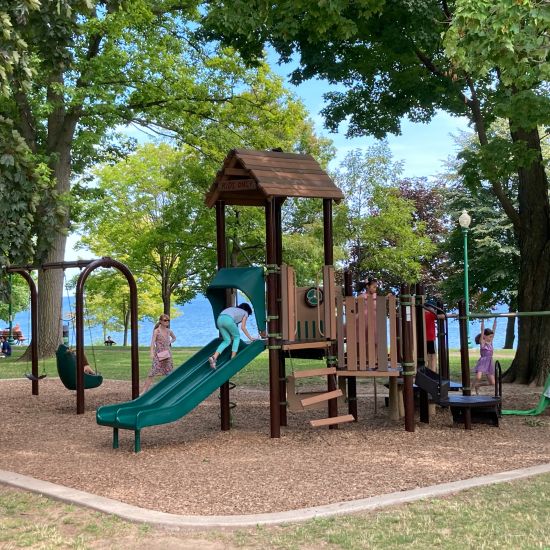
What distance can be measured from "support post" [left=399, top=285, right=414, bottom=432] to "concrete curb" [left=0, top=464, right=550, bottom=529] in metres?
2.79

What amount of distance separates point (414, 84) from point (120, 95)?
13021 millimetres

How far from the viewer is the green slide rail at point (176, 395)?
885cm

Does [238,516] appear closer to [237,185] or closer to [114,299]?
[237,185]

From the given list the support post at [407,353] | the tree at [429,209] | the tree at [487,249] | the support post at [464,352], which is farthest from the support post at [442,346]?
the tree at [429,209]

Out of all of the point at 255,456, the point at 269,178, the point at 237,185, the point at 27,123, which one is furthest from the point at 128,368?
the point at 255,456

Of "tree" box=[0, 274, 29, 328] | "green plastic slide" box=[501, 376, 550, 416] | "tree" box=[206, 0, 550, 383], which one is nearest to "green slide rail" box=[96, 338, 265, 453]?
"green plastic slide" box=[501, 376, 550, 416]

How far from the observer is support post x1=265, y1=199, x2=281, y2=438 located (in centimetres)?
970

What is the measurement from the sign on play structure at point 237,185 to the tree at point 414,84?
344 centimetres

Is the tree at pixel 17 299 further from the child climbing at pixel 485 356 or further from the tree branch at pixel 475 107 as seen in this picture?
the child climbing at pixel 485 356

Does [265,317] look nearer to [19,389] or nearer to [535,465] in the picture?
[535,465]

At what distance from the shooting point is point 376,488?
6668 millimetres

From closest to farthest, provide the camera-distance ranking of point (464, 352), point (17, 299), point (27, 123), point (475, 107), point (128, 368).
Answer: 1. point (464, 352)
2. point (475, 107)
3. point (128, 368)
4. point (27, 123)
5. point (17, 299)

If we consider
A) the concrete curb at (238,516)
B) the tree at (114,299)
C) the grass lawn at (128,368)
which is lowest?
the concrete curb at (238,516)

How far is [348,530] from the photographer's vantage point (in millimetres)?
5305
